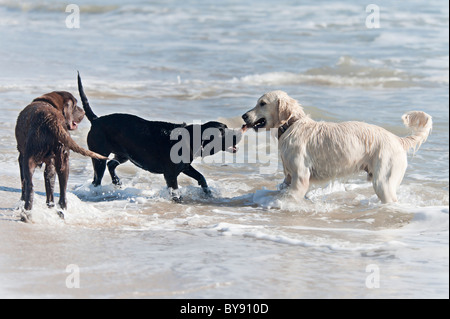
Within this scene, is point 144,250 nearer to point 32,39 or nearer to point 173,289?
point 173,289

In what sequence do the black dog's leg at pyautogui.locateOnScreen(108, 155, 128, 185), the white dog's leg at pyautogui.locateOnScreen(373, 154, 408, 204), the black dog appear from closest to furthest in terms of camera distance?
1. the white dog's leg at pyautogui.locateOnScreen(373, 154, 408, 204)
2. the black dog
3. the black dog's leg at pyautogui.locateOnScreen(108, 155, 128, 185)

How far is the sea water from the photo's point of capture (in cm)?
463

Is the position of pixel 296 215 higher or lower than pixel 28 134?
lower

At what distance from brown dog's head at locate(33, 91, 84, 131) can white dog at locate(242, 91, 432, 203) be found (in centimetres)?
187

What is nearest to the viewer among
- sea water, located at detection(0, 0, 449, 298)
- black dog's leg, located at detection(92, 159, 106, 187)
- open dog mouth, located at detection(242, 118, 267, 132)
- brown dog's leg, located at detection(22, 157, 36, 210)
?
sea water, located at detection(0, 0, 449, 298)

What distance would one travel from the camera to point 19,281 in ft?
14.7

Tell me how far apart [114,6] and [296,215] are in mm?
24339

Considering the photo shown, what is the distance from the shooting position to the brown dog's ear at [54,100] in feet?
20.1

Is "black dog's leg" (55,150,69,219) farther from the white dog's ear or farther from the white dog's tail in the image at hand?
the white dog's tail

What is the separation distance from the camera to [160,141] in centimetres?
722

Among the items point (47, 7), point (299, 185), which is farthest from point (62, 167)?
point (47, 7)

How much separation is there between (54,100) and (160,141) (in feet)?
4.61

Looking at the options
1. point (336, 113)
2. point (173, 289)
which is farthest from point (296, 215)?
point (336, 113)

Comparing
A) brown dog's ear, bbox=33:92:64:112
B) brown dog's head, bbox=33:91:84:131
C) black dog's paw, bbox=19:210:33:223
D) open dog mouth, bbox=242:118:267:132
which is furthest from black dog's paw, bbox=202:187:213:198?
black dog's paw, bbox=19:210:33:223
